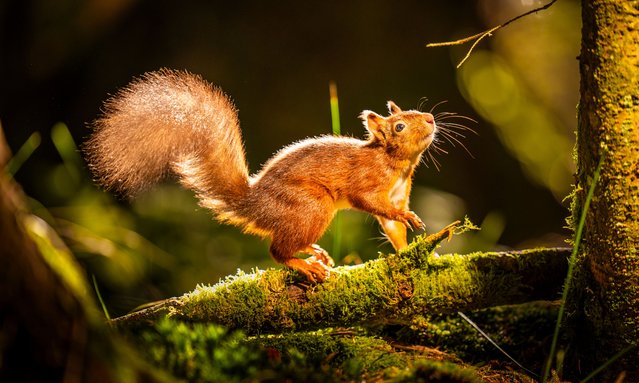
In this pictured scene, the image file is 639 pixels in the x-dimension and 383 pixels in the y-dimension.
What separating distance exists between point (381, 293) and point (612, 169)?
105 centimetres

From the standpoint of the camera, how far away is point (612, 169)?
6.98 ft

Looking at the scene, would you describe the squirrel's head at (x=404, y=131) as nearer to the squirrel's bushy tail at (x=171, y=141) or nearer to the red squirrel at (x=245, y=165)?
the red squirrel at (x=245, y=165)

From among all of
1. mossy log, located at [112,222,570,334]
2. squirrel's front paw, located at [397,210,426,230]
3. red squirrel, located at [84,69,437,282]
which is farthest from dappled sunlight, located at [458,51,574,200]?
mossy log, located at [112,222,570,334]

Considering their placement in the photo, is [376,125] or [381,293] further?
[376,125]

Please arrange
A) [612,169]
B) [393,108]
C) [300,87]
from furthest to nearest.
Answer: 1. [300,87]
2. [393,108]
3. [612,169]

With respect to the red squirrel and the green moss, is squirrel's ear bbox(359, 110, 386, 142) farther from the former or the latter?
the green moss

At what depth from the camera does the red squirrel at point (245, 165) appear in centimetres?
257

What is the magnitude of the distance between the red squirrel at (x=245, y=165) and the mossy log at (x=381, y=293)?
0.14 metres

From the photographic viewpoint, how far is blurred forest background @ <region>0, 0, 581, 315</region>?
479 cm

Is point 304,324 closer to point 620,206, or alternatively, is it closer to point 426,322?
point 426,322

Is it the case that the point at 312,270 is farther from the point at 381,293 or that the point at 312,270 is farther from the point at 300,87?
the point at 300,87

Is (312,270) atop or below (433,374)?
atop

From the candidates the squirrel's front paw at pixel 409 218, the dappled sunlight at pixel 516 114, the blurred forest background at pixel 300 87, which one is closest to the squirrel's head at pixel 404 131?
the squirrel's front paw at pixel 409 218

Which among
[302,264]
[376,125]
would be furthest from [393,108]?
[302,264]
